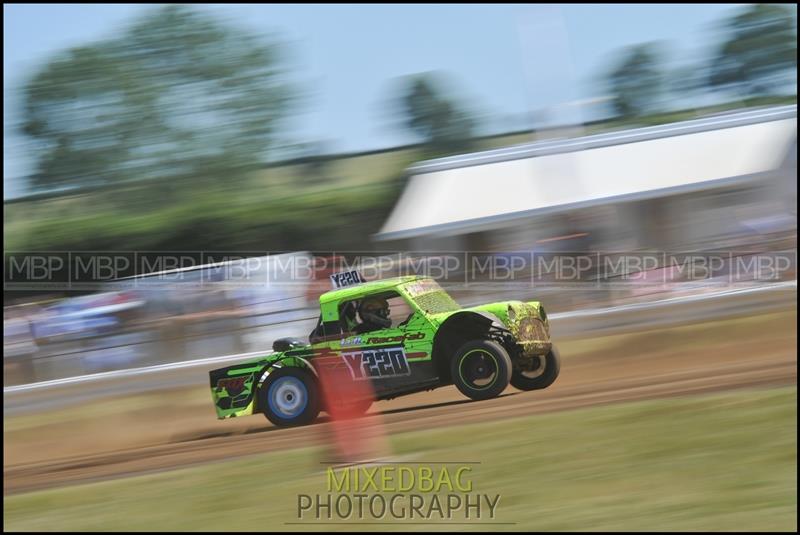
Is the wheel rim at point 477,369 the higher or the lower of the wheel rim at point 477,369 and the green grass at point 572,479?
the higher

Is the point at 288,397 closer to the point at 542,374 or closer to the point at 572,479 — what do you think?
the point at 542,374

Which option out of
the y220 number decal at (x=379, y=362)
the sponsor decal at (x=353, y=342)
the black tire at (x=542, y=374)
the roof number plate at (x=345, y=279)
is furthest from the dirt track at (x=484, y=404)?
the roof number plate at (x=345, y=279)

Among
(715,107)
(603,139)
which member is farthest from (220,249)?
(715,107)

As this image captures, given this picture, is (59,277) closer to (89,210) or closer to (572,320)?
(89,210)

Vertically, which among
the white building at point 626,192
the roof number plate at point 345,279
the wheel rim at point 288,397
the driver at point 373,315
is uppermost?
the white building at point 626,192

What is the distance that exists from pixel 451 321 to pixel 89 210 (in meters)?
16.5

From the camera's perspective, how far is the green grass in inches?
239

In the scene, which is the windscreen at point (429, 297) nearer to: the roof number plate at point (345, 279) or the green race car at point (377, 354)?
the green race car at point (377, 354)

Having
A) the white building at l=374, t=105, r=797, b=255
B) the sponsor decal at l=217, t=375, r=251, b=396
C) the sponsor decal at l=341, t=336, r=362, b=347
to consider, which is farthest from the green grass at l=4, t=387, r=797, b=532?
the white building at l=374, t=105, r=797, b=255

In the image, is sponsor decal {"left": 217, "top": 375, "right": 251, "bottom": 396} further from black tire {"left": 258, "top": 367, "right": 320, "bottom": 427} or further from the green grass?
the green grass

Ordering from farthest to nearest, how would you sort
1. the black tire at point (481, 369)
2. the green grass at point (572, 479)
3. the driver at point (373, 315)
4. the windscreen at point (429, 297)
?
1. the windscreen at point (429, 297)
2. the driver at point (373, 315)
3. the black tire at point (481, 369)
4. the green grass at point (572, 479)

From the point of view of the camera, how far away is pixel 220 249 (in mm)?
20641

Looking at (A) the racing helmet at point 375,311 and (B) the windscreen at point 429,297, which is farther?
(B) the windscreen at point 429,297

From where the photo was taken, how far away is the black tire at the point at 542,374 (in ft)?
26.1
